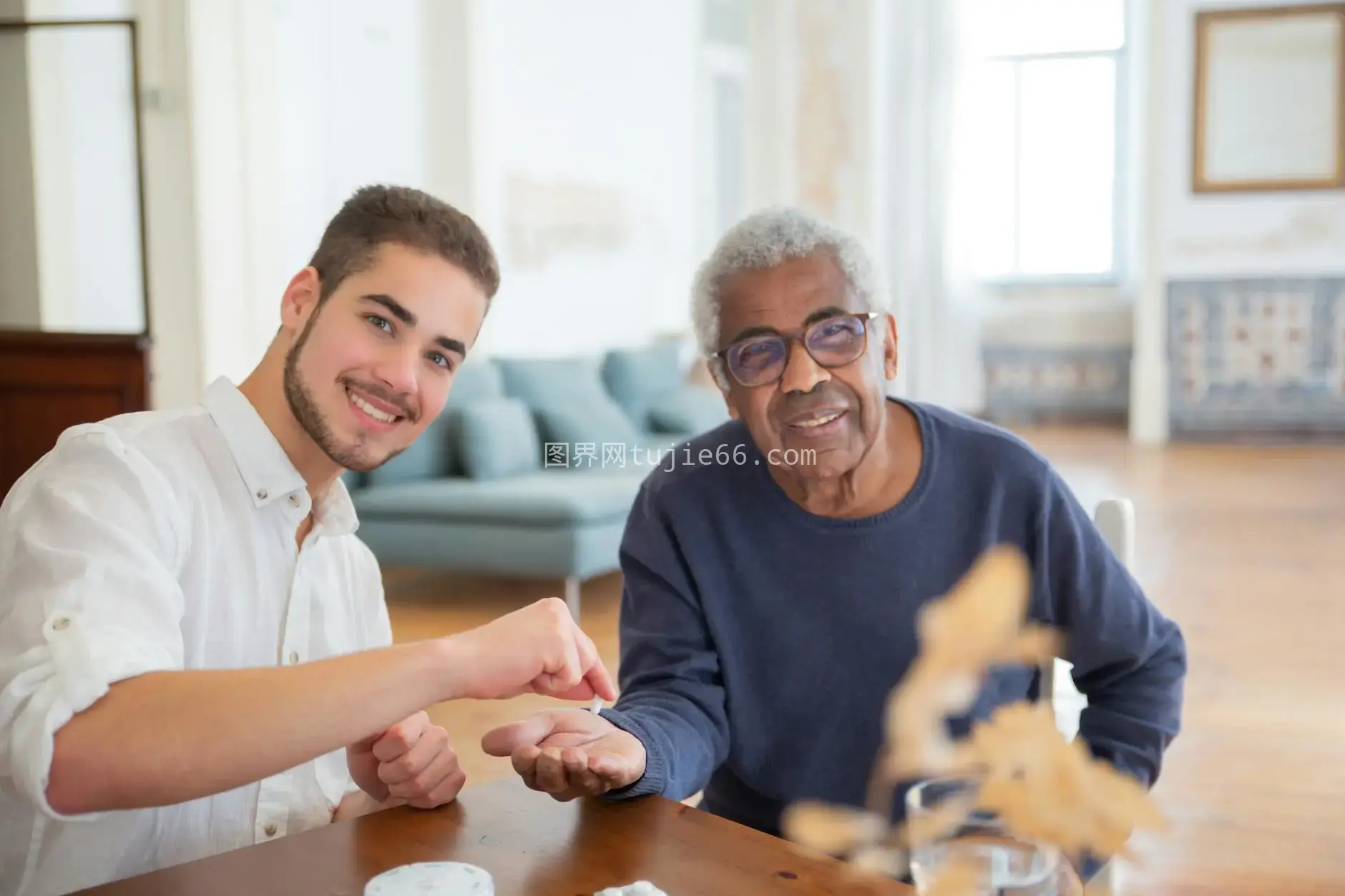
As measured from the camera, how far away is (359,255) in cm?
133

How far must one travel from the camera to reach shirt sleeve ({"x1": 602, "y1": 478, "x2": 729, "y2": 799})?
4.70 ft

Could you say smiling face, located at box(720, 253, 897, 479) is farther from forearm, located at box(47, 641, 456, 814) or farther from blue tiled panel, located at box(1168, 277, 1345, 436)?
blue tiled panel, located at box(1168, 277, 1345, 436)

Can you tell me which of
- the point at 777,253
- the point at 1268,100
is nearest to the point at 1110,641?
the point at 777,253

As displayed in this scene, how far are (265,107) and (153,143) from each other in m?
0.48

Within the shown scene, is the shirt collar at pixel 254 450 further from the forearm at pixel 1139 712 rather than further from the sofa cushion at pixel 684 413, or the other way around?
the sofa cushion at pixel 684 413

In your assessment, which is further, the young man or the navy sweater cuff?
the navy sweater cuff

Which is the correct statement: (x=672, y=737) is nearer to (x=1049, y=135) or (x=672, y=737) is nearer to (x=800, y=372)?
(x=800, y=372)

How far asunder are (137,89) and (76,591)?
454 cm

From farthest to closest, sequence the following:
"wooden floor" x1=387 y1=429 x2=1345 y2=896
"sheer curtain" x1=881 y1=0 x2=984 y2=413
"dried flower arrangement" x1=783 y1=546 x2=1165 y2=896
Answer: "sheer curtain" x1=881 y1=0 x2=984 y2=413 < "wooden floor" x1=387 y1=429 x2=1345 y2=896 < "dried flower arrangement" x1=783 y1=546 x2=1165 y2=896

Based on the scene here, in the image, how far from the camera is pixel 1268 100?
8727 millimetres

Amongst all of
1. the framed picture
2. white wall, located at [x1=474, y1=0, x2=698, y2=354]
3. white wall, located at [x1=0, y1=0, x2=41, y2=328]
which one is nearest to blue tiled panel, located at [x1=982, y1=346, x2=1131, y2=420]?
the framed picture

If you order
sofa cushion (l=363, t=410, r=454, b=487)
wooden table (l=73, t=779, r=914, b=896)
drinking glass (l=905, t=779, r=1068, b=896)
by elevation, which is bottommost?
sofa cushion (l=363, t=410, r=454, b=487)

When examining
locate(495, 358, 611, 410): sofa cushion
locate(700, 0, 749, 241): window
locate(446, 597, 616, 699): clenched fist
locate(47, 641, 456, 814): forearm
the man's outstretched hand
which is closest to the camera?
locate(47, 641, 456, 814): forearm

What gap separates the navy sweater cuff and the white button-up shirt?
32 cm
